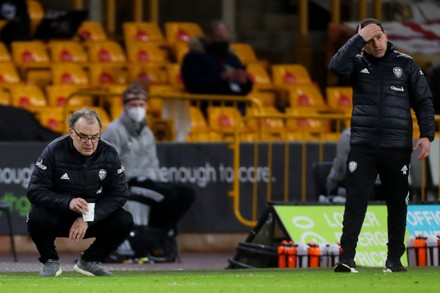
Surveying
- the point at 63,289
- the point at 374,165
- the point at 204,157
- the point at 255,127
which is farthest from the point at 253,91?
the point at 63,289

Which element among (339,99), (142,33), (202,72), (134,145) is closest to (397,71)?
(134,145)

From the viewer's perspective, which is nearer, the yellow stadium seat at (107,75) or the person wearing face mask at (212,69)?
the person wearing face mask at (212,69)

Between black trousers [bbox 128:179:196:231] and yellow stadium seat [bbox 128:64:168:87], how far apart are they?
4.59 meters

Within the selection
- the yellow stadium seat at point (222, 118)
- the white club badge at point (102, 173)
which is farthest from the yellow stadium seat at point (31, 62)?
the white club badge at point (102, 173)

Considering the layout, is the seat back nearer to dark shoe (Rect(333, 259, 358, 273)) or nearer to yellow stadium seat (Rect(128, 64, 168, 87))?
yellow stadium seat (Rect(128, 64, 168, 87))

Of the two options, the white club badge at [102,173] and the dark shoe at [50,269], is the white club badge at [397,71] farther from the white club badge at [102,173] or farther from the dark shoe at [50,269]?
the dark shoe at [50,269]

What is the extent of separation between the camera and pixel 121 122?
17.5 meters

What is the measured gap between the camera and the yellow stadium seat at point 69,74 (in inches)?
853

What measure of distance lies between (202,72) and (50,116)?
6.84 feet

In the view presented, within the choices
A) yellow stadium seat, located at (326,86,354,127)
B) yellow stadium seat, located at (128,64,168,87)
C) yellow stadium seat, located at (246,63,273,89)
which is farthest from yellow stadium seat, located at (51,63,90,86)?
yellow stadium seat, located at (326,86,354,127)

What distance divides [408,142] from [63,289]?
3472 millimetres

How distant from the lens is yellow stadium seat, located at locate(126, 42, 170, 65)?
2292 centimetres

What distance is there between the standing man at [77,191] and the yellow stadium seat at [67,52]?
947 cm

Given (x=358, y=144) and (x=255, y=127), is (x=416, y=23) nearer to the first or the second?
(x=255, y=127)
